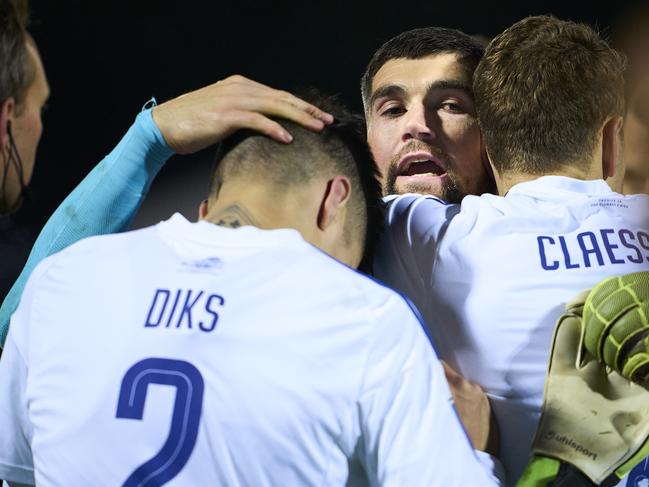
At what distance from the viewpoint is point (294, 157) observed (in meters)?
1.29

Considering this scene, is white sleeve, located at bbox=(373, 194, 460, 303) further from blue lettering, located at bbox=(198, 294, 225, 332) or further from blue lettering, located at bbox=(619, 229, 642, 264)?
blue lettering, located at bbox=(198, 294, 225, 332)

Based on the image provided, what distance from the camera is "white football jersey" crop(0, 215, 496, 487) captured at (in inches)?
43.0

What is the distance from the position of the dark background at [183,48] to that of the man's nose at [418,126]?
1.79 meters

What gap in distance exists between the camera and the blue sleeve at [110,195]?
153cm

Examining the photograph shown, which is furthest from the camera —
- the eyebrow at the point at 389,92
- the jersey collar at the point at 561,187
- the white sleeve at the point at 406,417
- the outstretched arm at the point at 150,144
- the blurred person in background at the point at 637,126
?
the eyebrow at the point at 389,92

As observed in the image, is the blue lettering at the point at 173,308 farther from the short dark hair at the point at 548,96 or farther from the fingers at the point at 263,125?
the short dark hair at the point at 548,96

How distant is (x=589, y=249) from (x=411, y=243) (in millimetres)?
279

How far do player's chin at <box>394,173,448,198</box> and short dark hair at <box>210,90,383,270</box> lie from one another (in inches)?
13.3

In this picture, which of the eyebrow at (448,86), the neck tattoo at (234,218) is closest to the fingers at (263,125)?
the neck tattoo at (234,218)

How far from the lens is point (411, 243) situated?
1502mm

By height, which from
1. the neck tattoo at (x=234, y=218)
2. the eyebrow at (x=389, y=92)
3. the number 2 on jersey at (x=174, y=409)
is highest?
the eyebrow at (x=389, y=92)

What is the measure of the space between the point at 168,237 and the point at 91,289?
118mm

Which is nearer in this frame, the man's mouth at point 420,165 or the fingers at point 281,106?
the fingers at point 281,106

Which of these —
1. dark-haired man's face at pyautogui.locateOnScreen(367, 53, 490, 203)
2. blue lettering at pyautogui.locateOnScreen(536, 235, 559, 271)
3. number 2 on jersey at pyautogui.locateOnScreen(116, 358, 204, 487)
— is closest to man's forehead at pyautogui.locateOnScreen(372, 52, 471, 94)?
dark-haired man's face at pyautogui.locateOnScreen(367, 53, 490, 203)
